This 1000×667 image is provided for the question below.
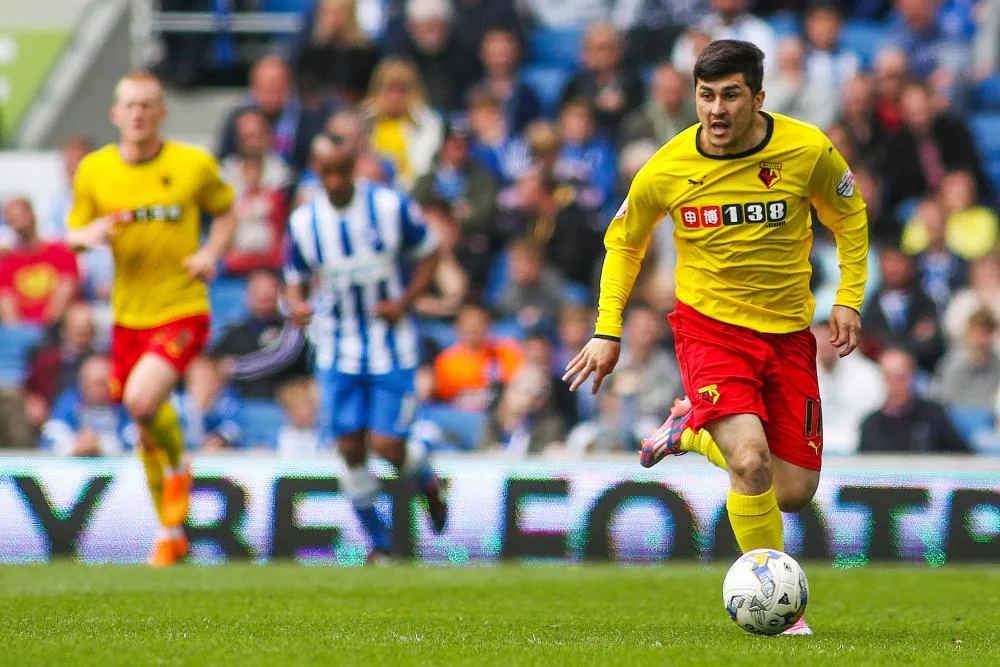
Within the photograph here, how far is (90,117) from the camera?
18.4m

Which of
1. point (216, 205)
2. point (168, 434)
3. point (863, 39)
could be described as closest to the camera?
point (168, 434)

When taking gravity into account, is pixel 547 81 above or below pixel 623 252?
above

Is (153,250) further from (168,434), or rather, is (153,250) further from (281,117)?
(281,117)

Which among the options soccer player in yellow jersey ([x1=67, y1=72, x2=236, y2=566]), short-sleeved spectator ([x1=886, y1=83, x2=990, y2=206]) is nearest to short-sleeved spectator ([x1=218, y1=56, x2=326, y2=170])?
short-sleeved spectator ([x1=886, y1=83, x2=990, y2=206])

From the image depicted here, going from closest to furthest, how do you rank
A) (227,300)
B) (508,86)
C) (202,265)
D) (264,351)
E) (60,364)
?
(202,265), (264,351), (60,364), (227,300), (508,86)

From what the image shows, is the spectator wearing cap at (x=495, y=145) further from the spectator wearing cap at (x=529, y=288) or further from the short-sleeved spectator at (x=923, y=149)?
the short-sleeved spectator at (x=923, y=149)

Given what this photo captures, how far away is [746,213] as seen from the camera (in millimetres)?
6758

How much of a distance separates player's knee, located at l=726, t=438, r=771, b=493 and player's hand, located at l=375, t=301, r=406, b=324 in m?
4.34

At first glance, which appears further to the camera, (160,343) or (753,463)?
(160,343)

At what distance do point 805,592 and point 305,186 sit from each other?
9757mm

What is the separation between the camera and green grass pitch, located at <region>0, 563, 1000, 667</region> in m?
5.66

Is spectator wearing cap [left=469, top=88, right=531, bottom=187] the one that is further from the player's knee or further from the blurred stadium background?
the player's knee

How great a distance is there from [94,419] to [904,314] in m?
6.56

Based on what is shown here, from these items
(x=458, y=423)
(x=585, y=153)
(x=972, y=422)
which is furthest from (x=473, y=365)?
(x=972, y=422)
